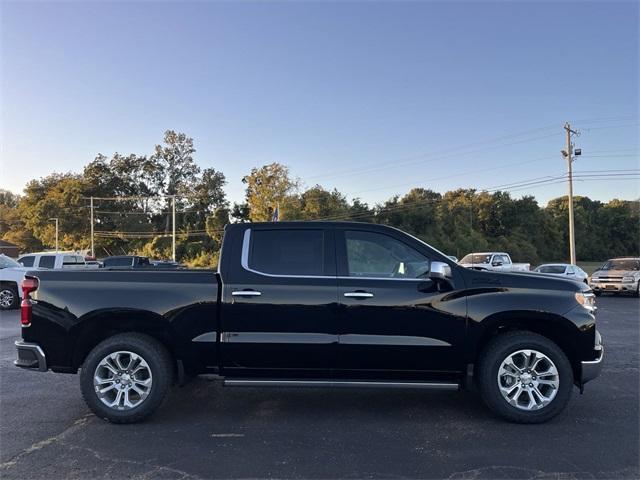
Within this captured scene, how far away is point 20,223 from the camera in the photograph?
8819 centimetres

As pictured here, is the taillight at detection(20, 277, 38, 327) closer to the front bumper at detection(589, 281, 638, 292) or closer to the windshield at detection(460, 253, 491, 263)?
the front bumper at detection(589, 281, 638, 292)

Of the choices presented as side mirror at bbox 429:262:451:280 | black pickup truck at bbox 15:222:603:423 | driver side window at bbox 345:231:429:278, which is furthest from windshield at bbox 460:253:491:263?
side mirror at bbox 429:262:451:280

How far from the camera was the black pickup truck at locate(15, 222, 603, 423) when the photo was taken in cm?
472

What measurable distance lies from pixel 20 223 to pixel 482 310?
99.7 metres

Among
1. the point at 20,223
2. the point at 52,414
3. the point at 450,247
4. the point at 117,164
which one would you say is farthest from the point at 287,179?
the point at 20,223

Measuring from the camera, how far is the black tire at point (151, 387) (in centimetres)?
474

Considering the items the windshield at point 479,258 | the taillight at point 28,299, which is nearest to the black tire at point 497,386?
the taillight at point 28,299

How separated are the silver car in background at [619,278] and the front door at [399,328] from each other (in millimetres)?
16609

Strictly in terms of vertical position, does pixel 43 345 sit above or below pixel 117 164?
below

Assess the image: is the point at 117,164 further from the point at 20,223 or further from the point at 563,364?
the point at 563,364

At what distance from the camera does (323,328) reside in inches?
186

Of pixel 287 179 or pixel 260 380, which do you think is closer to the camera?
pixel 260 380

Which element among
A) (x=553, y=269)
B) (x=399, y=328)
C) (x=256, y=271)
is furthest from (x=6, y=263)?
(x=553, y=269)

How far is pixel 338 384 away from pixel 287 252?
4.48ft
